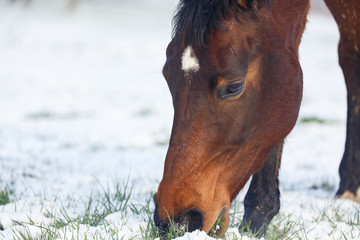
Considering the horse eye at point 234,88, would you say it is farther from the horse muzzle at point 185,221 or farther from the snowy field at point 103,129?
the horse muzzle at point 185,221

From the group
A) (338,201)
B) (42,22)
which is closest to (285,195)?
(338,201)

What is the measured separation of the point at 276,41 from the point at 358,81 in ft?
5.28

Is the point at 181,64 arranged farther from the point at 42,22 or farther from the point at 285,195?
the point at 42,22

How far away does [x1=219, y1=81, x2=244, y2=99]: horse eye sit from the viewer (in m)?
2.14

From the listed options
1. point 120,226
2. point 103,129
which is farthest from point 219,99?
point 103,129

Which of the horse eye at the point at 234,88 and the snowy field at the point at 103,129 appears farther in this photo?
the snowy field at the point at 103,129

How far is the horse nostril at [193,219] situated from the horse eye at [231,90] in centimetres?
53

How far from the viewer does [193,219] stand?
6.76 feet

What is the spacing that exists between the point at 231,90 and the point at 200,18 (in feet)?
1.18

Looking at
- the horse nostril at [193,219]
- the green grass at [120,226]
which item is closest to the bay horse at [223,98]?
the horse nostril at [193,219]

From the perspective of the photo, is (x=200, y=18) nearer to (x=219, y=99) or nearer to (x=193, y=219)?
(x=219, y=99)

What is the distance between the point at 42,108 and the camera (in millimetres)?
10234

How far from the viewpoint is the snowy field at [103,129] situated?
267cm

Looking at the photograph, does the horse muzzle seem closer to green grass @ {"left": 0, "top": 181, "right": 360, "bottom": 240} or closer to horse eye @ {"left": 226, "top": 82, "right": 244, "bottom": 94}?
green grass @ {"left": 0, "top": 181, "right": 360, "bottom": 240}
